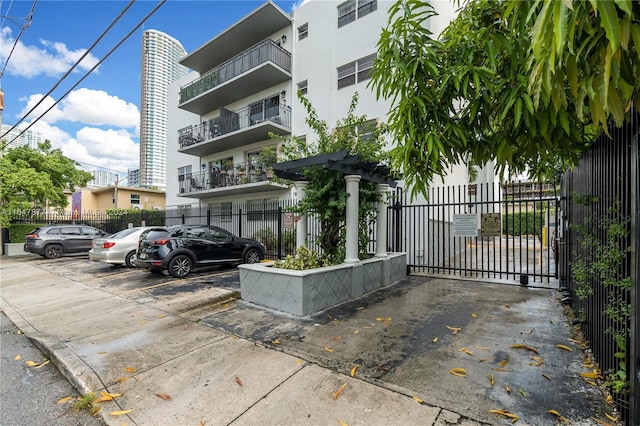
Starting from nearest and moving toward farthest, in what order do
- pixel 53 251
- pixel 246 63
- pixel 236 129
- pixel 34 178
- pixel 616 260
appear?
pixel 616 260, pixel 53 251, pixel 246 63, pixel 34 178, pixel 236 129

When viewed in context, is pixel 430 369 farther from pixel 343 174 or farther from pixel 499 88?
pixel 343 174

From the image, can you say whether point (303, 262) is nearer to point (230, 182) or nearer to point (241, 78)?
point (230, 182)

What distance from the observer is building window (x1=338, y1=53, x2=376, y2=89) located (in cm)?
1288

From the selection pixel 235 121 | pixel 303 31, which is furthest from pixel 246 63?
pixel 303 31

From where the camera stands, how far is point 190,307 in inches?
235

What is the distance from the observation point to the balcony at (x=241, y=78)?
15062 mm

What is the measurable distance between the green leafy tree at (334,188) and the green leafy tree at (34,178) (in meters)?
17.0

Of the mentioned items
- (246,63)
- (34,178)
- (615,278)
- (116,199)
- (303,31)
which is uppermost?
(303,31)

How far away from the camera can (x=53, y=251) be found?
1450cm

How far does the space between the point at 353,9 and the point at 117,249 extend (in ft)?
44.3

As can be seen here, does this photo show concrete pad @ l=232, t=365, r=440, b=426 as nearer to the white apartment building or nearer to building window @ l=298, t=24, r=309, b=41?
the white apartment building

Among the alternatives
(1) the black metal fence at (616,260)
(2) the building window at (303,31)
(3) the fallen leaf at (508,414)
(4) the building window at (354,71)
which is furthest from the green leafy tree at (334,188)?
(2) the building window at (303,31)

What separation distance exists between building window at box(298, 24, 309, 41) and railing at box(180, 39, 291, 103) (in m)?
1.04

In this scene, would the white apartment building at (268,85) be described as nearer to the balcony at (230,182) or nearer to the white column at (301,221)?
the balcony at (230,182)
